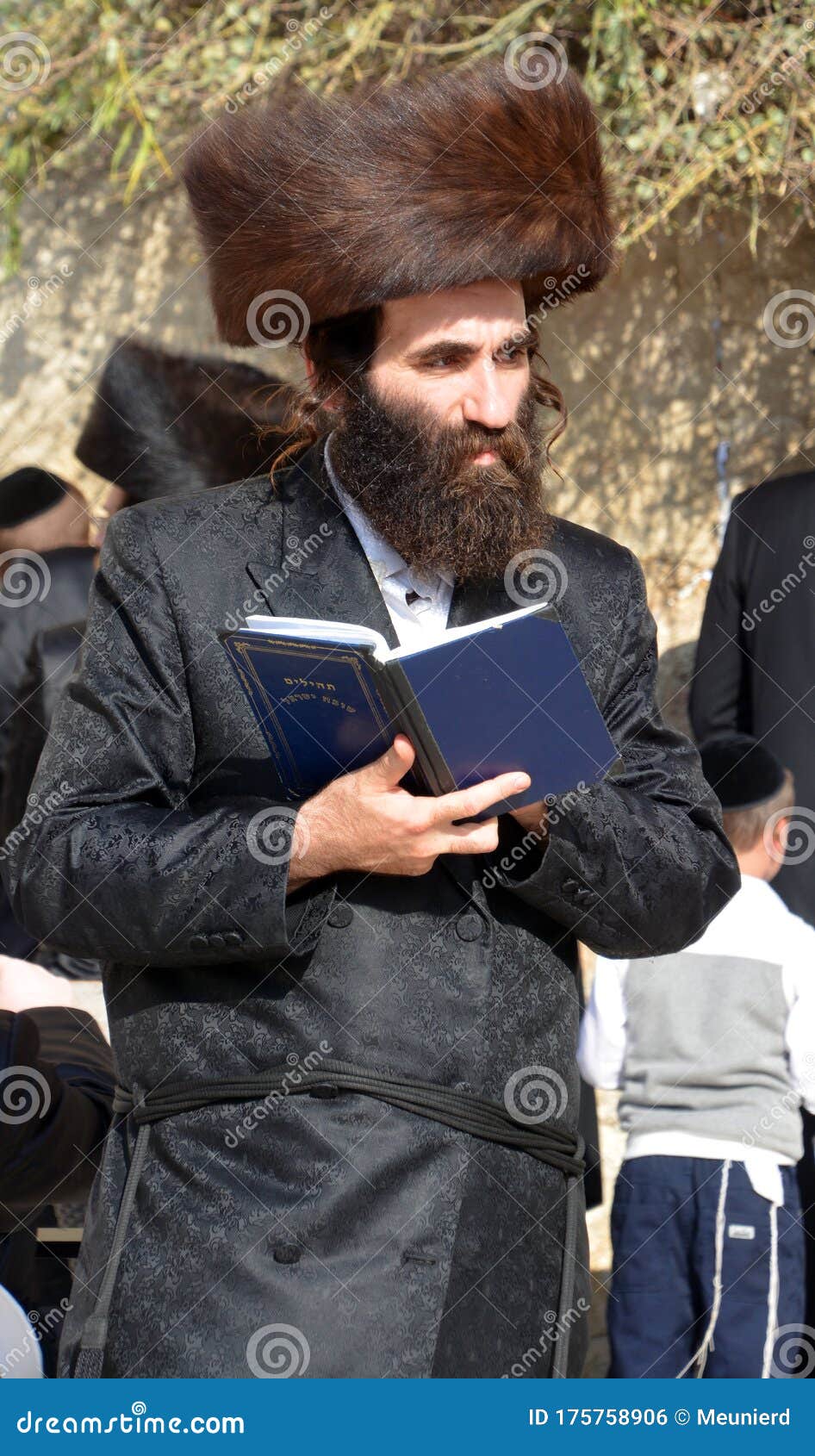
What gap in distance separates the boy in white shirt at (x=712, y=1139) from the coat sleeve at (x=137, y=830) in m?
1.92

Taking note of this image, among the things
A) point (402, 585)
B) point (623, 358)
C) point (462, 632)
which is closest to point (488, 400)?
point (402, 585)

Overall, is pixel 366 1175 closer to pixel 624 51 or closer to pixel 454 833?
pixel 454 833

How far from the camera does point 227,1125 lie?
2016 millimetres

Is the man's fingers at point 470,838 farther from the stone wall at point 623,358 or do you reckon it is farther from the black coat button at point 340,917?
the stone wall at point 623,358

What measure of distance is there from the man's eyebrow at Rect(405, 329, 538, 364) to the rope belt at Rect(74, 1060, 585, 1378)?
98 centimetres

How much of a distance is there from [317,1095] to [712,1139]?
2.00 meters

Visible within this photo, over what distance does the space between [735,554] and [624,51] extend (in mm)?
1546

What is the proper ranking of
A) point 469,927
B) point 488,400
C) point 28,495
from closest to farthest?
point 469,927
point 488,400
point 28,495

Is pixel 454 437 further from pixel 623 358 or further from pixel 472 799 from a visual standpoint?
pixel 623 358

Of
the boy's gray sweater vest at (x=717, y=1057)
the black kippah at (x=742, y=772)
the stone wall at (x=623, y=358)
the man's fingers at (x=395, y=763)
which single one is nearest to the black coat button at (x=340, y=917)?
the man's fingers at (x=395, y=763)

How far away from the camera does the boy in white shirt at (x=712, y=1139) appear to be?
3.69 m

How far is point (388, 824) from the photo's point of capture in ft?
6.13

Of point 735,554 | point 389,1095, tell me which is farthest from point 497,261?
point 735,554

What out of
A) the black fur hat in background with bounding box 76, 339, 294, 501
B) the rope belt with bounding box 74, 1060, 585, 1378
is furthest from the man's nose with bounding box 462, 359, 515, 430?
the black fur hat in background with bounding box 76, 339, 294, 501
